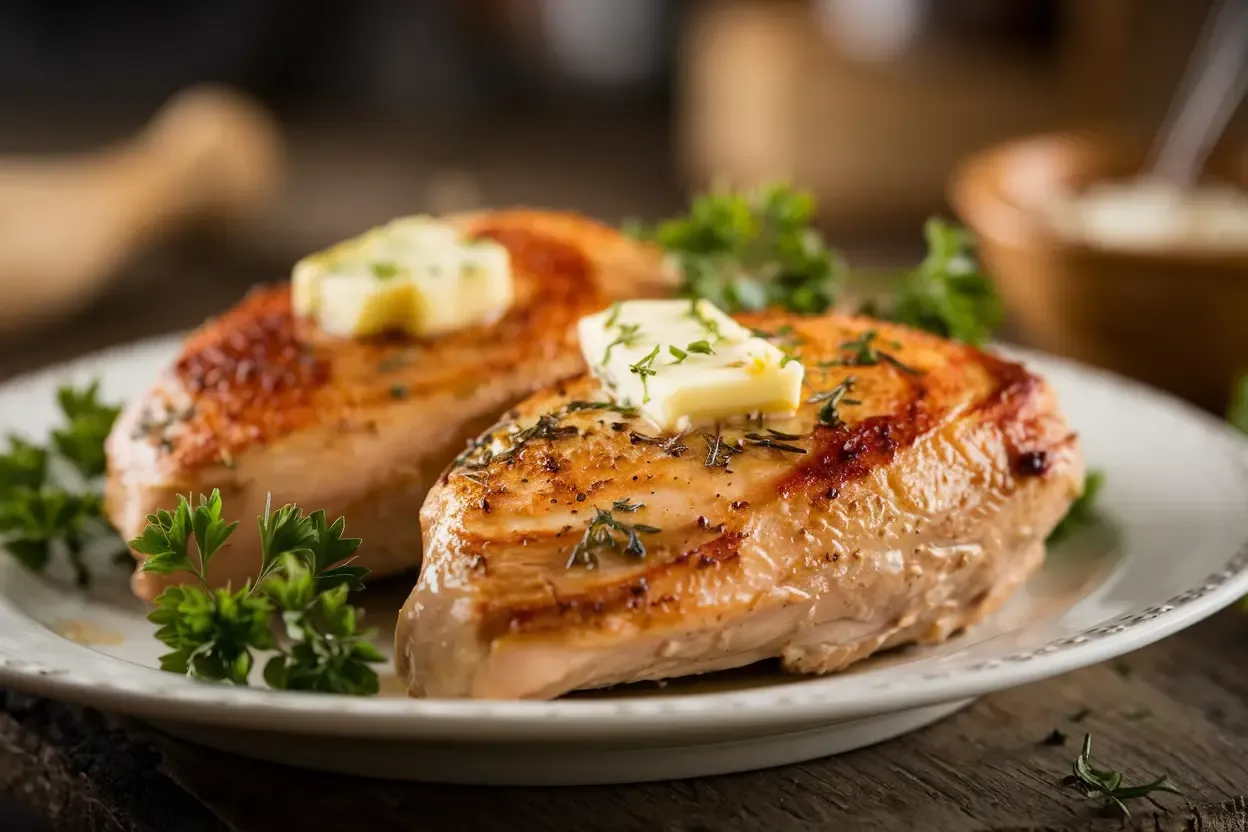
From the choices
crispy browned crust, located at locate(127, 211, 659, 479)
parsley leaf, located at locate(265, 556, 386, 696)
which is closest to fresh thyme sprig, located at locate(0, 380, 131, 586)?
crispy browned crust, located at locate(127, 211, 659, 479)

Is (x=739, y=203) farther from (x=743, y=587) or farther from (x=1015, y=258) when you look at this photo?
(x=743, y=587)

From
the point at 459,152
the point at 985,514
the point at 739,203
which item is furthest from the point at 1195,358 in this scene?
the point at 459,152

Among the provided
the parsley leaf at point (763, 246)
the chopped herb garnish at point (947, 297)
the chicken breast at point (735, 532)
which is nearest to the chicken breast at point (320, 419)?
the chicken breast at point (735, 532)

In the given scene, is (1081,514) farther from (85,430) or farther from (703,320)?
(85,430)

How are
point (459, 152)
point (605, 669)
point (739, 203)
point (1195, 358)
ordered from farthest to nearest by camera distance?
point (459, 152) → point (1195, 358) → point (739, 203) → point (605, 669)

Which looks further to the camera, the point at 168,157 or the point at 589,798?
the point at 168,157

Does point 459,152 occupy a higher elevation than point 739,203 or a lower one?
lower

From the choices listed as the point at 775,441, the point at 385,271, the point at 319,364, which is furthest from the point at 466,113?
the point at 775,441

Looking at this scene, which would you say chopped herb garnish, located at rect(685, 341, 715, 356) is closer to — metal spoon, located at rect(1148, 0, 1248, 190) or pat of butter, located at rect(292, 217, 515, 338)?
pat of butter, located at rect(292, 217, 515, 338)
